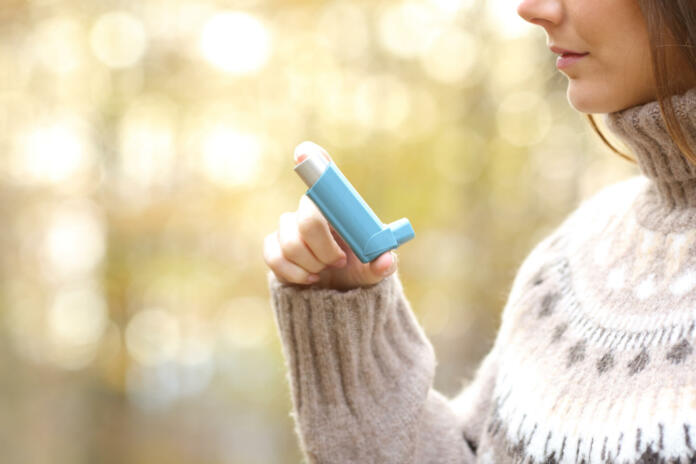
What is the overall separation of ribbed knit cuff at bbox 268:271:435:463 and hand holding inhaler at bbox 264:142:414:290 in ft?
0.14

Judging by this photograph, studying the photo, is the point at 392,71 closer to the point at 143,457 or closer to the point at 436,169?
the point at 436,169

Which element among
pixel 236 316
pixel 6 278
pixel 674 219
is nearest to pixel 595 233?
pixel 674 219

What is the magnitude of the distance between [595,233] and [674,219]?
0.12 metres

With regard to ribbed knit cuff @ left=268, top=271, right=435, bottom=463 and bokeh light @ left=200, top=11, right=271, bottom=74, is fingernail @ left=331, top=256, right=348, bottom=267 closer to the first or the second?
ribbed knit cuff @ left=268, top=271, right=435, bottom=463

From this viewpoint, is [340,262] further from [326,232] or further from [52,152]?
[52,152]

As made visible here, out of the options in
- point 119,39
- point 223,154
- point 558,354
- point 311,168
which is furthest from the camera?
point 223,154

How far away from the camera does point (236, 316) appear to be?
4.55 metres

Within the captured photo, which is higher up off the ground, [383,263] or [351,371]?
[383,263]

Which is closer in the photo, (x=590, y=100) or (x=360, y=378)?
(x=590, y=100)

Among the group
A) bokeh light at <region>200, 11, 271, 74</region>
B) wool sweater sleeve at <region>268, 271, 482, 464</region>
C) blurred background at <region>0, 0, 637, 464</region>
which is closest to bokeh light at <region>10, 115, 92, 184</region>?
blurred background at <region>0, 0, 637, 464</region>

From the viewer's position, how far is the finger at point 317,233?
733 millimetres

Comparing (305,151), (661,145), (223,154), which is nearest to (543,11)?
(661,145)

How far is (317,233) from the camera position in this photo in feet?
2.42

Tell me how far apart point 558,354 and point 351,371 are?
0.77ft
